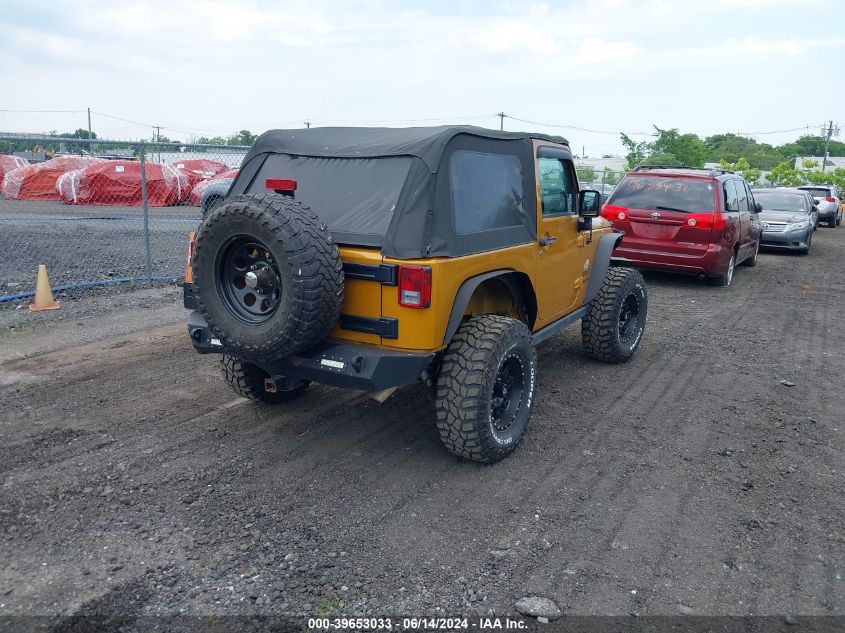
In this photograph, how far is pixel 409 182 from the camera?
13.5 ft

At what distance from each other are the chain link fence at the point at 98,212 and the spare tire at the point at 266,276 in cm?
220

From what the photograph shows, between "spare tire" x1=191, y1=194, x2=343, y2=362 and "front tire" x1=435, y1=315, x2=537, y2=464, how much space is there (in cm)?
84

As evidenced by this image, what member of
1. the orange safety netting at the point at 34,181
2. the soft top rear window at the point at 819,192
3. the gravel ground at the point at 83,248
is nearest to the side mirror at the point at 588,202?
the gravel ground at the point at 83,248

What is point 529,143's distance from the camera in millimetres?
5051

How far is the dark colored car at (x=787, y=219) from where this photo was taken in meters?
15.6

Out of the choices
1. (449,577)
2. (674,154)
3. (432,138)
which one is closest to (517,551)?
(449,577)

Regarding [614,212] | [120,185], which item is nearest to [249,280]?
[614,212]

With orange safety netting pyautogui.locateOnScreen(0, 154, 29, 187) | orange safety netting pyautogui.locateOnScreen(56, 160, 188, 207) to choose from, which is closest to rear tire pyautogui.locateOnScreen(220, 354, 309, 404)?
orange safety netting pyautogui.locateOnScreen(56, 160, 188, 207)

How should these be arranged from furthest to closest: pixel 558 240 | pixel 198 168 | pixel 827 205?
pixel 198 168
pixel 827 205
pixel 558 240

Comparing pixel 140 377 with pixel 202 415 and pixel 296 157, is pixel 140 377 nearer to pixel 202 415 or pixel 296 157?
pixel 202 415

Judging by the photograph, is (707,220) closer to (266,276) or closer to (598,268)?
(598,268)

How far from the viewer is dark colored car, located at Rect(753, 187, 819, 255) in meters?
15.6

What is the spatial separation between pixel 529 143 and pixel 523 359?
1.63 m

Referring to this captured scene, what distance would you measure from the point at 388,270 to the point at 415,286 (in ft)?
0.60
